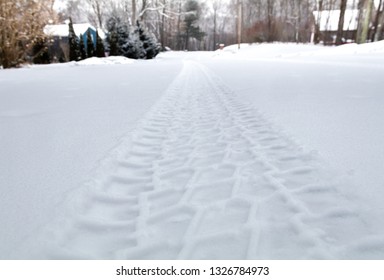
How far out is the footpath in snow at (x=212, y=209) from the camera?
120cm

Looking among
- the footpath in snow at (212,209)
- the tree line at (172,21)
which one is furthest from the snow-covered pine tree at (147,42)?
the footpath in snow at (212,209)

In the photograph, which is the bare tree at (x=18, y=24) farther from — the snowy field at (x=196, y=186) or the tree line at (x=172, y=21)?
the snowy field at (x=196, y=186)

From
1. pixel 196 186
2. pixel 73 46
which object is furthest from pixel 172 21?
pixel 196 186

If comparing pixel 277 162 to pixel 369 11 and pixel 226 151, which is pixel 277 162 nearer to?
pixel 226 151

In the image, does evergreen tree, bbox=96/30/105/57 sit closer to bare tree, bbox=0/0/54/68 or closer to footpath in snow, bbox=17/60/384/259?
bare tree, bbox=0/0/54/68

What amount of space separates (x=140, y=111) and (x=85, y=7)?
173ft

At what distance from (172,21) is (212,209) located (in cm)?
5225

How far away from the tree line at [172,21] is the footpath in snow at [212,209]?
13.5 meters

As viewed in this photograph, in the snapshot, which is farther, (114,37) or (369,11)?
(114,37)

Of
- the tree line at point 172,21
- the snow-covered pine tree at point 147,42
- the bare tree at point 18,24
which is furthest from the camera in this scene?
the snow-covered pine tree at point 147,42

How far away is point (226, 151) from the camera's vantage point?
2.25 m

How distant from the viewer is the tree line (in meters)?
12.8

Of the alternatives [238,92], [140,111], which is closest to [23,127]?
[140,111]

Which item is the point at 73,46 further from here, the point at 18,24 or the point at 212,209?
the point at 212,209
